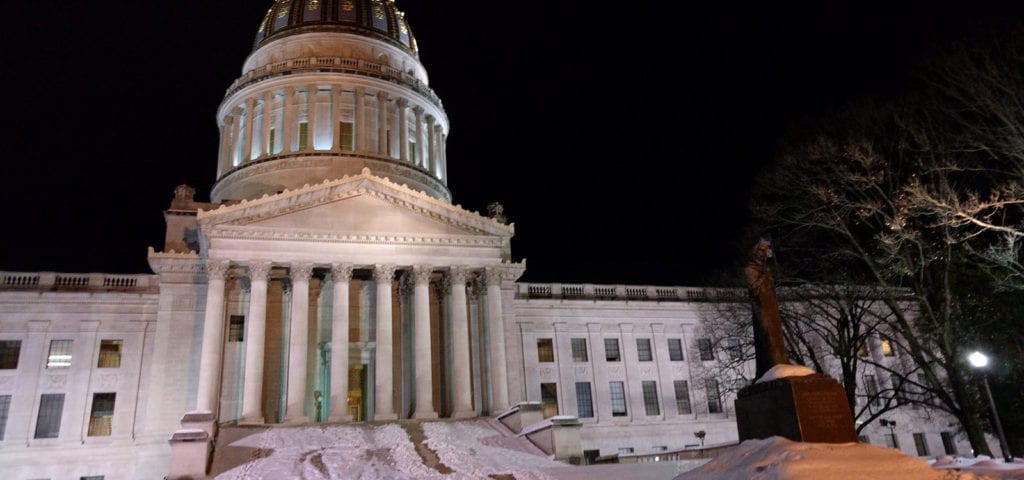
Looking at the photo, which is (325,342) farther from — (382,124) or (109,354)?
(382,124)

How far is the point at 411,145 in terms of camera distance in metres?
56.3

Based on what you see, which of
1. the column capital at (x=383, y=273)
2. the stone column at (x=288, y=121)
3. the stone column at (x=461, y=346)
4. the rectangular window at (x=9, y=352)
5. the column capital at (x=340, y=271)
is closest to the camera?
the stone column at (x=461, y=346)

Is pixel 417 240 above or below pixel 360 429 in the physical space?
above

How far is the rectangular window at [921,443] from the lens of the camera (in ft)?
154

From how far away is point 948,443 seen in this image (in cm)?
4719

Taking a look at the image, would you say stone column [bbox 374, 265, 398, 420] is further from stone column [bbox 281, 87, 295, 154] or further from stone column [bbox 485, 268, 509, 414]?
stone column [bbox 281, 87, 295, 154]

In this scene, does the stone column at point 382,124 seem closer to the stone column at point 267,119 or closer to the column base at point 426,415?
the stone column at point 267,119

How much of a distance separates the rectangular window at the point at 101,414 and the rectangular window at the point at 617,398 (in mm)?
28097

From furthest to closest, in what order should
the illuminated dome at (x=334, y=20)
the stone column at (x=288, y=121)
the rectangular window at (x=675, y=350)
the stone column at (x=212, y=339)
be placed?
the illuminated dome at (x=334, y=20) → the stone column at (x=288, y=121) → the rectangular window at (x=675, y=350) → the stone column at (x=212, y=339)

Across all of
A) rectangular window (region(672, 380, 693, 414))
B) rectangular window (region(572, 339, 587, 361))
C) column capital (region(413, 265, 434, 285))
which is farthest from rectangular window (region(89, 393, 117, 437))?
rectangular window (region(672, 380, 693, 414))

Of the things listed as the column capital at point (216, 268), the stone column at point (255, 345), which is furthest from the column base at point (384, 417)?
the column capital at point (216, 268)

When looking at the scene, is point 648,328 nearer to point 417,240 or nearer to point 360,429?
point 417,240

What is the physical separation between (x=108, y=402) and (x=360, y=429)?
52.3 feet

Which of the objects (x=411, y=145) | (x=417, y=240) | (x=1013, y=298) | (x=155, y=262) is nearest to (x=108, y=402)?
(x=155, y=262)
